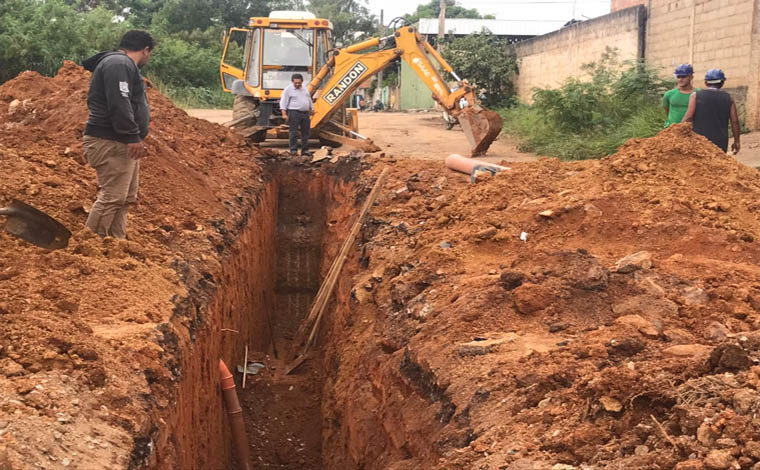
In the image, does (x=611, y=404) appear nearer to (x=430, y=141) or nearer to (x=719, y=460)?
(x=719, y=460)

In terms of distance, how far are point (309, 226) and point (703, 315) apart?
29.4ft

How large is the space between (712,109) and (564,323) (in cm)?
459

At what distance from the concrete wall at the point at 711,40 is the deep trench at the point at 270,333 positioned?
7.50m

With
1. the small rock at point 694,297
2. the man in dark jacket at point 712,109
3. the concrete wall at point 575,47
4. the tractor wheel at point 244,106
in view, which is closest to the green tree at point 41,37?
the tractor wheel at point 244,106

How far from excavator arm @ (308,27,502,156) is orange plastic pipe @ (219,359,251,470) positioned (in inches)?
301

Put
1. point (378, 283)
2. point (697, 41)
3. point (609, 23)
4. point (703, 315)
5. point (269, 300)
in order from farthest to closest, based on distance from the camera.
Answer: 1. point (609, 23)
2. point (697, 41)
3. point (269, 300)
4. point (378, 283)
5. point (703, 315)

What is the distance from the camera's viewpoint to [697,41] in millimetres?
16125

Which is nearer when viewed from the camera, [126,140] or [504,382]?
[504,382]

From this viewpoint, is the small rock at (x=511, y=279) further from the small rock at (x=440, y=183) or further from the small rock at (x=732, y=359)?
the small rock at (x=440, y=183)

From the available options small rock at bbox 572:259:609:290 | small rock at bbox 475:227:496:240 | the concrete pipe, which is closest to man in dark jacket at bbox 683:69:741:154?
the concrete pipe

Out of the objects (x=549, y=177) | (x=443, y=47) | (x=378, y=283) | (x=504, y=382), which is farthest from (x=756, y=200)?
(x=443, y=47)

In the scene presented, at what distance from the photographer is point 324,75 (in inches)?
552

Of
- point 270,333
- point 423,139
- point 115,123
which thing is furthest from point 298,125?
point 115,123

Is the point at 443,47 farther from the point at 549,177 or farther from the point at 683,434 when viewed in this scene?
the point at 683,434
